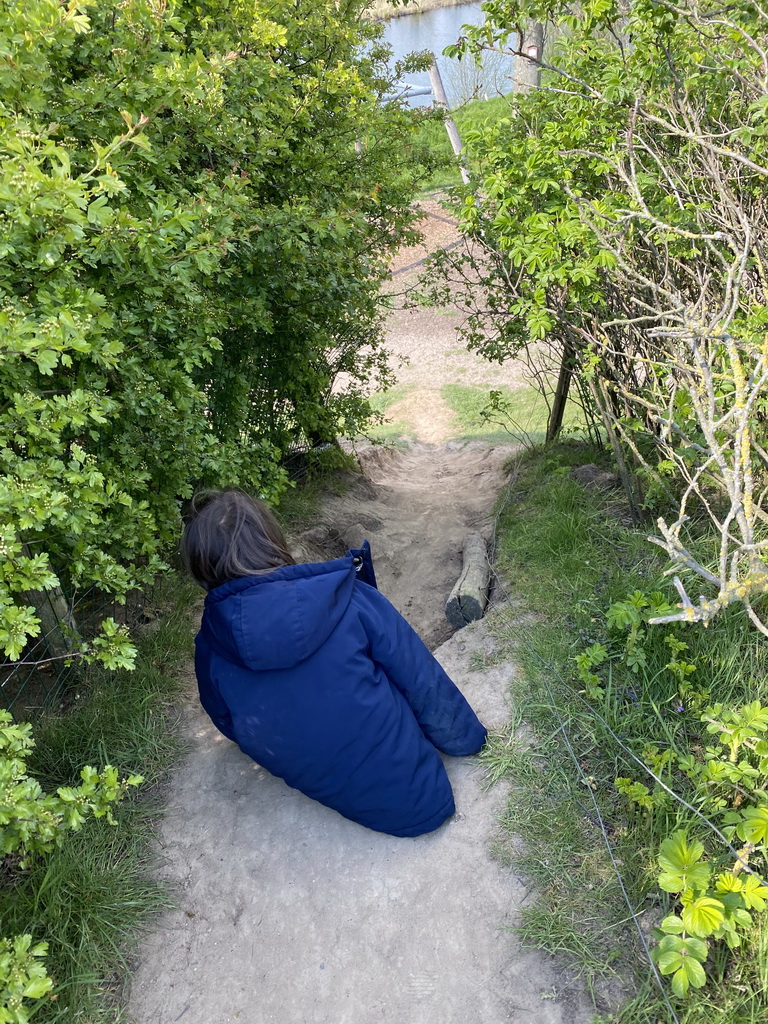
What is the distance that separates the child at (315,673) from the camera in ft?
7.43

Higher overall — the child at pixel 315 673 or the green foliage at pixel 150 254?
the green foliage at pixel 150 254

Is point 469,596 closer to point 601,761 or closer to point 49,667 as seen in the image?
point 601,761

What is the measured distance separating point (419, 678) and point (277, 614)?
0.63 meters

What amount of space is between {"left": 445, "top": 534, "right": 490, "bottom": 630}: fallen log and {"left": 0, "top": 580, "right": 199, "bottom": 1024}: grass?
1453 millimetres

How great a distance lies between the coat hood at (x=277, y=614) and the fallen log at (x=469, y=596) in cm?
167

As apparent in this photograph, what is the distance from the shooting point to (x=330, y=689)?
233cm

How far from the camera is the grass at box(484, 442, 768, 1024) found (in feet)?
6.73

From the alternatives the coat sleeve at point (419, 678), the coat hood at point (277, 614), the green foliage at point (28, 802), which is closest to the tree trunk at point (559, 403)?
the coat sleeve at point (419, 678)

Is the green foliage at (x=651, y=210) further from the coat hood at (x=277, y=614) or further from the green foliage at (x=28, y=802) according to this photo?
the green foliage at (x=28, y=802)

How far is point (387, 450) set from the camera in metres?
8.27

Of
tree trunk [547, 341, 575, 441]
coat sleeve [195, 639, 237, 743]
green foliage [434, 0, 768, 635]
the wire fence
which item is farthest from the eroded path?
A: tree trunk [547, 341, 575, 441]

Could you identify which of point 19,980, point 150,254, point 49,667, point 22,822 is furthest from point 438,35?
point 19,980

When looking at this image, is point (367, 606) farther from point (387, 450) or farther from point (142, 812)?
point (387, 450)

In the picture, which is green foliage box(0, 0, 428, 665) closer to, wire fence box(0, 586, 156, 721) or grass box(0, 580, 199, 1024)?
wire fence box(0, 586, 156, 721)
